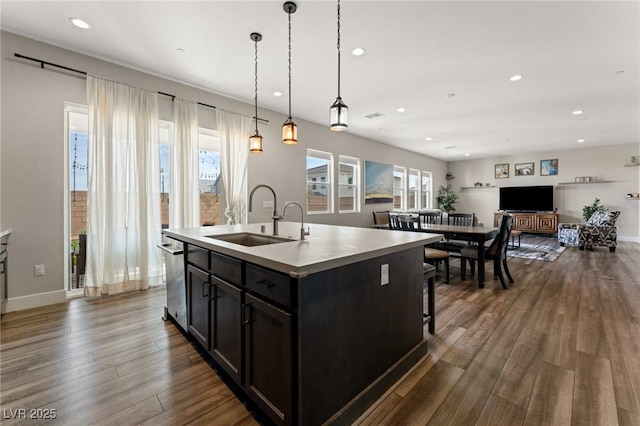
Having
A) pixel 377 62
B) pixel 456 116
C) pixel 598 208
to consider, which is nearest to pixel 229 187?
pixel 377 62

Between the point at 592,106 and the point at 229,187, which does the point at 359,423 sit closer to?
the point at 229,187

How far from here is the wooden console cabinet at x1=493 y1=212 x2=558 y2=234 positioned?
347 inches

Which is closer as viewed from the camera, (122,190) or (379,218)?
(122,190)

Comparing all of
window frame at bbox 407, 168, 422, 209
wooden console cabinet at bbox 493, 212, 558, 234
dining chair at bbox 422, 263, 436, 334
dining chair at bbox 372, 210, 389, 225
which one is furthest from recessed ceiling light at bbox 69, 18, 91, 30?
wooden console cabinet at bbox 493, 212, 558, 234

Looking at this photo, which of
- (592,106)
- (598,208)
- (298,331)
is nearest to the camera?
(298,331)

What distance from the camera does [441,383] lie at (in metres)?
1.77

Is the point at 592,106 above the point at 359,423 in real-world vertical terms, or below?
above

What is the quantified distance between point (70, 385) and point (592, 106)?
25.4ft

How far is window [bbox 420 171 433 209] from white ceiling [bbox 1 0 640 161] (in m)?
4.93

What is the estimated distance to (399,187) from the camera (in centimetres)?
888

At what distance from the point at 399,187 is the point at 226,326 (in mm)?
7966

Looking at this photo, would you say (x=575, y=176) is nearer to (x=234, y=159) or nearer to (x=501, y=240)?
(x=501, y=240)

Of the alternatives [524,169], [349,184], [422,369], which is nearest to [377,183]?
[349,184]

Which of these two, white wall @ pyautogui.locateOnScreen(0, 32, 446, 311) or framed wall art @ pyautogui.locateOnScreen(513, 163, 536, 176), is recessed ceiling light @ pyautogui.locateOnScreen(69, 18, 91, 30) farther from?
framed wall art @ pyautogui.locateOnScreen(513, 163, 536, 176)
